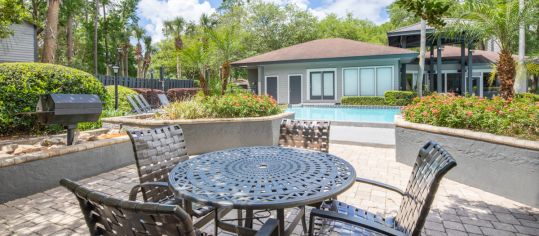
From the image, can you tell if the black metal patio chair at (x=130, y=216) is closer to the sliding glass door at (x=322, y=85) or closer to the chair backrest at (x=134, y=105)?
the chair backrest at (x=134, y=105)

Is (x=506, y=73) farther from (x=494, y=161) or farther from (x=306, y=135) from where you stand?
(x=306, y=135)

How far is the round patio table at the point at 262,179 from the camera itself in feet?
5.36

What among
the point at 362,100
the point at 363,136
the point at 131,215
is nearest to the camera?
the point at 131,215

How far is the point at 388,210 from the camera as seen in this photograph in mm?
3303

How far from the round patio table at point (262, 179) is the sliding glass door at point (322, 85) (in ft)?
50.9

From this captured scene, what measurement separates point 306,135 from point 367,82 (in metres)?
14.5

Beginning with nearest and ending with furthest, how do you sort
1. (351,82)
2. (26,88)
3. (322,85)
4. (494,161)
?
1. (494,161)
2. (26,88)
3. (351,82)
4. (322,85)

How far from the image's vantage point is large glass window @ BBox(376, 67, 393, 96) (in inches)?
642

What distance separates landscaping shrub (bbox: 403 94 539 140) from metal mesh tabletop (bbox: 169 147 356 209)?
2.86 m

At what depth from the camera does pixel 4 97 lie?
550cm

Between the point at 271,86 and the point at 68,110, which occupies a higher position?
the point at 271,86

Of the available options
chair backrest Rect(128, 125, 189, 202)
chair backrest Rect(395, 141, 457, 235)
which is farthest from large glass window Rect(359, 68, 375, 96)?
chair backrest Rect(395, 141, 457, 235)

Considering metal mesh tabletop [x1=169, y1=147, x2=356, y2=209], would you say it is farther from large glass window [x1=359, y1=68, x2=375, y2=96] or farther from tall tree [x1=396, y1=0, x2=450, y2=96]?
large glass window [x1=359, y1=68, x2=375, y2=96]

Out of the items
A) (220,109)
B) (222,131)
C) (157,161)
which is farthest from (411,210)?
(220,109)
